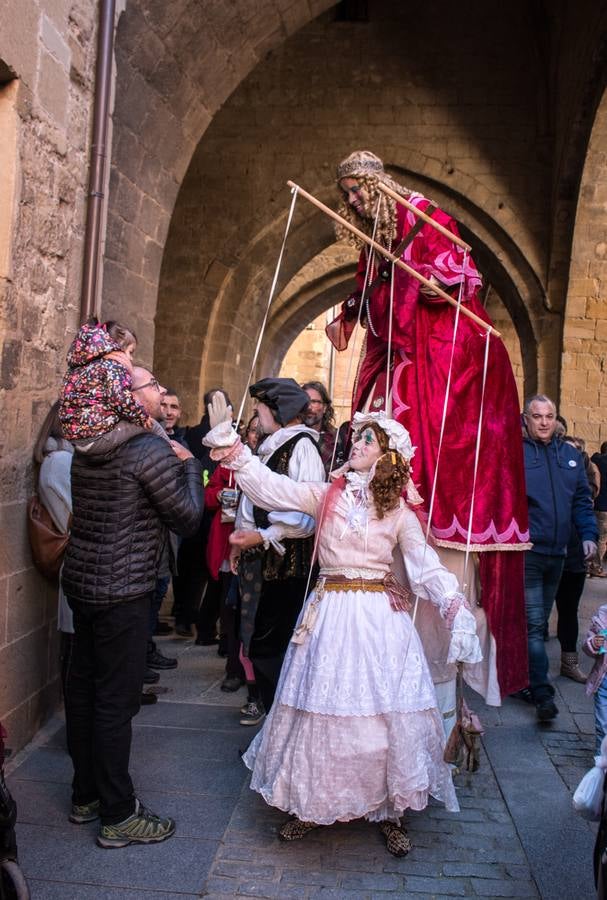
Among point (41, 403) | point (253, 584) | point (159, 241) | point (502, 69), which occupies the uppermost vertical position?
point (502, 69)

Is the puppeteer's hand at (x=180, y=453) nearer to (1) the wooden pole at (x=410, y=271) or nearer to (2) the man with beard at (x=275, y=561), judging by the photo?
(2) the man with beard at (x=275, y=561)

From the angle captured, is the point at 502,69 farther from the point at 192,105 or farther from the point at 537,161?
the point at 192,105

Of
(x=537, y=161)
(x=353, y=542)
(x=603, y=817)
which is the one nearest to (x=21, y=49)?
(x=353, y=542)

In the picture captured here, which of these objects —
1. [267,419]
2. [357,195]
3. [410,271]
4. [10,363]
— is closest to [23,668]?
[10,363]

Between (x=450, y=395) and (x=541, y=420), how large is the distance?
5.34 ft

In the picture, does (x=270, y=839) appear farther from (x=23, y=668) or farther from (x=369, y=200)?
(x=369, y=200)

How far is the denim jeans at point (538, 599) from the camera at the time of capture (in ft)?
16.2

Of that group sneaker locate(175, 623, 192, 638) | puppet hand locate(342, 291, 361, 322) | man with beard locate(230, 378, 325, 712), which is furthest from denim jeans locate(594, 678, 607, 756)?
sneaker locate(175, 623, 192, 638)

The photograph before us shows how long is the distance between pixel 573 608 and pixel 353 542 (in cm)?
318

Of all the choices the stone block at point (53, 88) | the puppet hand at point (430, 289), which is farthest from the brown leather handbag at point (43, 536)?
the puppet hand at point (430, 289)

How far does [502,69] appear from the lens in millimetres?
13125

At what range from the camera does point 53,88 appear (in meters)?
4.18

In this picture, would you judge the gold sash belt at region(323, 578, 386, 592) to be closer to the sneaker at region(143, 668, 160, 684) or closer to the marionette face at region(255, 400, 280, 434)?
the marionette face at region(255, 400, 280, 434)

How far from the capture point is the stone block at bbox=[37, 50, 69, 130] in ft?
13.3
